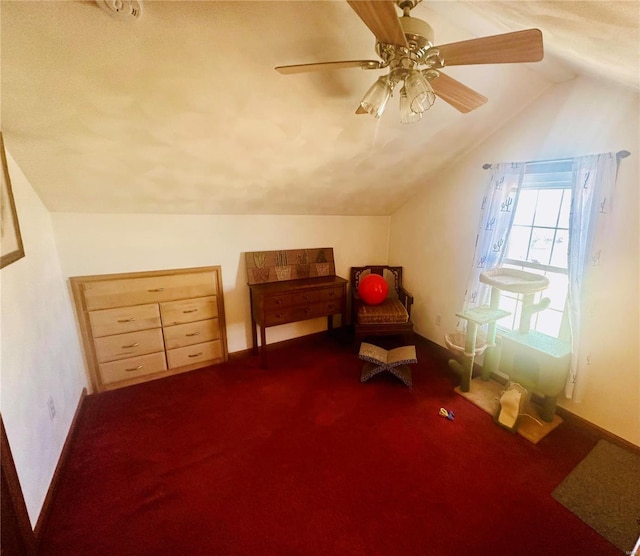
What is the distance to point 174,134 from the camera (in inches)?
69.0

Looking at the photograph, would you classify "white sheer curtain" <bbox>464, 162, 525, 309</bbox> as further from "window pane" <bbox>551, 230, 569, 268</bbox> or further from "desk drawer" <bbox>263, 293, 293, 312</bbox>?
"desk drawer" <bbox>263, 293, 293, 312</bbox>

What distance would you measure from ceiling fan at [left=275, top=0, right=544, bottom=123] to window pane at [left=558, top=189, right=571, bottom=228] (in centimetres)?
153

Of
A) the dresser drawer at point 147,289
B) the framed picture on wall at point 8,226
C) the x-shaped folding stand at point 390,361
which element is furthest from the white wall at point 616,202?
the framed picture on wall at point 8,226

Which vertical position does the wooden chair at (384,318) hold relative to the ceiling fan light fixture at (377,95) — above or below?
below

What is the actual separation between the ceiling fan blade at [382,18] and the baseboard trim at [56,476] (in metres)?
2.58

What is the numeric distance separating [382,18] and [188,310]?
262cm

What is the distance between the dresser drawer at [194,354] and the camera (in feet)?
9.11

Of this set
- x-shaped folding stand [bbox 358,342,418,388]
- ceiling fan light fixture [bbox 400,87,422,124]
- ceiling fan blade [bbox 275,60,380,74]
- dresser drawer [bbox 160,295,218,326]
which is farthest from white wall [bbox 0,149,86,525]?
x-shaped folding stand [bbox 358,342,418,388]

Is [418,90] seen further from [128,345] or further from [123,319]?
[128,345]

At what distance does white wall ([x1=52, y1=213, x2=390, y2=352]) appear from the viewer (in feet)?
7.76

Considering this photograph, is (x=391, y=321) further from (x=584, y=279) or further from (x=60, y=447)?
(x=60, y=447)

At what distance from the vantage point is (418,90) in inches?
46.3

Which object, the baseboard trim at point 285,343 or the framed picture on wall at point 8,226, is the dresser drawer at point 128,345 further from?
the framed picture on wall at point 8,226

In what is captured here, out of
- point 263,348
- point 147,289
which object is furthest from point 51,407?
point 263,348
